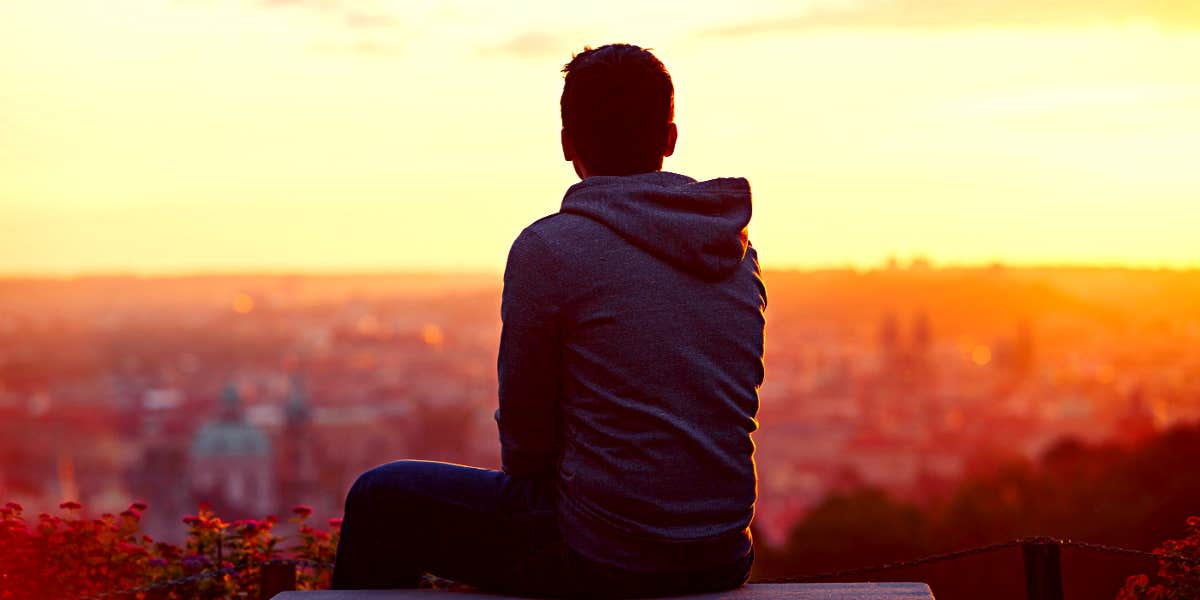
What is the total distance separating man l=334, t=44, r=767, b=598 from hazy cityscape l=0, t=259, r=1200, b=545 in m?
43.7

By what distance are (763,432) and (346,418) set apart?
17.0 meters

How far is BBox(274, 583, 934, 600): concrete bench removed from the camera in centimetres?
220

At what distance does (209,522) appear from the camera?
12.2 ft

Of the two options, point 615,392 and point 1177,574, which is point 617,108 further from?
point 1177,574

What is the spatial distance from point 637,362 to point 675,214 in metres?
0.22

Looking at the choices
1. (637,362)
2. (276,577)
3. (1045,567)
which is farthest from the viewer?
(276,577)

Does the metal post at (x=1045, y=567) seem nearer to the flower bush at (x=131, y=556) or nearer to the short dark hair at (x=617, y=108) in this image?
the short dark hair at (x=617, y=108)

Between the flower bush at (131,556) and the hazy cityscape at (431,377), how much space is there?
4225cm

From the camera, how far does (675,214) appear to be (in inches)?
83.4

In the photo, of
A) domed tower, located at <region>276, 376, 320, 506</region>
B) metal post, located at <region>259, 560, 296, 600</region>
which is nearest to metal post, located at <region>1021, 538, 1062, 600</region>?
metal post, located at <region>259, 560, 296, 600</region>

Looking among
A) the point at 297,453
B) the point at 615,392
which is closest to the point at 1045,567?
the point at 615,392

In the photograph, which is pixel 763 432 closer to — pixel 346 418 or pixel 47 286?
pixel 346 418

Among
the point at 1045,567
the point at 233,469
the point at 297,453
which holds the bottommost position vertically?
the point at 297,453

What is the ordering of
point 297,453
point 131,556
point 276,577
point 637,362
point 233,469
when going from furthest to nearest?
point 297,453 → point 233,469 → point 131,556 → point 276,577 → point 637,362
